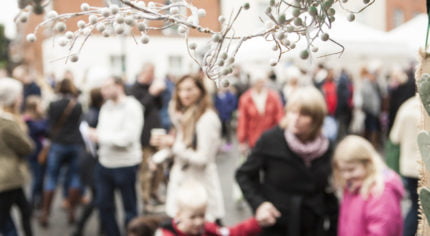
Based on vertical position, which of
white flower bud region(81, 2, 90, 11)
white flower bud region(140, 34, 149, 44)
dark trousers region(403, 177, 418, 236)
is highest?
white flower bud region(81, 2, 90, 11)

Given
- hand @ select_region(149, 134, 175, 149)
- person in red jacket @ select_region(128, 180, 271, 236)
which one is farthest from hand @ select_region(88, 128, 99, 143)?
person in red jacket @ select_region(128, 180, 271, 236)

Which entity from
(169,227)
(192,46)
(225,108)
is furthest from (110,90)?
(225,108)

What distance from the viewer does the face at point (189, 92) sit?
3307 millimetres

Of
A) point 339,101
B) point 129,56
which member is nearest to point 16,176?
point 339,101

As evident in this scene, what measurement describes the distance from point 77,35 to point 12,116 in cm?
314

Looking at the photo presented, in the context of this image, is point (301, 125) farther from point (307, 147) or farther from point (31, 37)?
point (31, 37)

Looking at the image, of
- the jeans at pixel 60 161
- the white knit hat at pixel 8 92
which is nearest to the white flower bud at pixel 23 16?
the white knit hat at pixel 8 92

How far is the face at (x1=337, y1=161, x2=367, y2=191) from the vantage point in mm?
2463

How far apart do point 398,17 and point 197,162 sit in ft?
83.6

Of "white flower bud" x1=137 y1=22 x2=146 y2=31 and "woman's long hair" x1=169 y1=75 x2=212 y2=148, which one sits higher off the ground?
"white flower bud" x1=137 y1=22 x2=146 y2=31

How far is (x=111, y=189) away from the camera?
406cm

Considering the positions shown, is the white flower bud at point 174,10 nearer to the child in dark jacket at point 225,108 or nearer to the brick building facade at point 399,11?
the child in dark jacket at point 225,108

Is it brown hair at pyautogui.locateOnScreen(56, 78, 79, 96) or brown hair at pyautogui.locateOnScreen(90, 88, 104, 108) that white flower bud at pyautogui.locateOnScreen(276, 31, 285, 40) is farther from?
brown hair at pyautogui.locateOnScreen(56, 78, 79, 96)

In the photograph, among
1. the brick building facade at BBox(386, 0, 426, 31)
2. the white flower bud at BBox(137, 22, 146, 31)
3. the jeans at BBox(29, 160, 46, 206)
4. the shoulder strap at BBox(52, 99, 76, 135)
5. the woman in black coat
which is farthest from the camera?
the brick building facade at BBox(386, 0, 426, 31)
